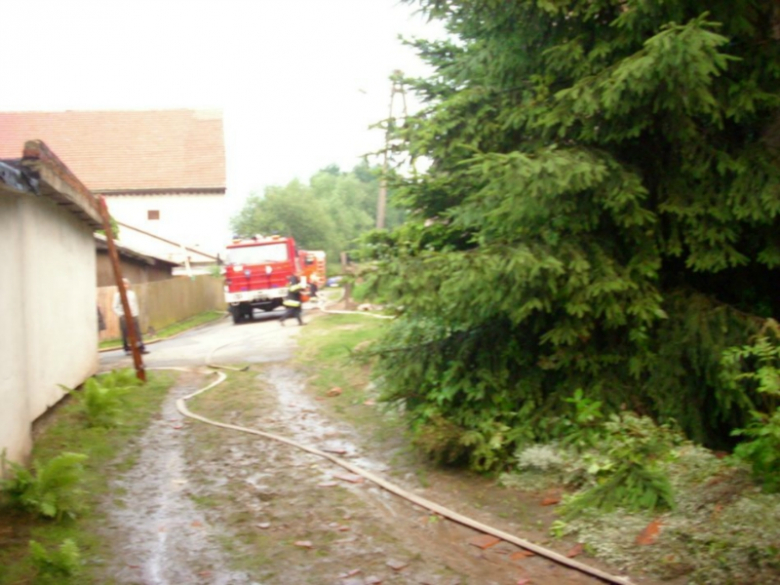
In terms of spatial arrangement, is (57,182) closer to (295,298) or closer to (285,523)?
(285,523)

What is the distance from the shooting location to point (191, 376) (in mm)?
15422

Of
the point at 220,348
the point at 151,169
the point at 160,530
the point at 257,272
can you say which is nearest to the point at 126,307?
the point at 220,348

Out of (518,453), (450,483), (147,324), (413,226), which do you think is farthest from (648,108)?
(147,324)

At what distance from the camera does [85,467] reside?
8555mm

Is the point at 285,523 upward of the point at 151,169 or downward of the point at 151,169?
downward

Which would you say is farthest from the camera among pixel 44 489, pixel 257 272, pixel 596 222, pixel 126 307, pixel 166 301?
pixel 166 301

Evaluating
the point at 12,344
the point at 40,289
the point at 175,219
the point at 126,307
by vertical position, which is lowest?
the point at 12,344

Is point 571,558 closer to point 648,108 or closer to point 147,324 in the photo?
point 648,108

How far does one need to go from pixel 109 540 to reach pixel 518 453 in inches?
152

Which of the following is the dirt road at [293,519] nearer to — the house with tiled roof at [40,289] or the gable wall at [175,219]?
the house with tiled roof at [40,289]

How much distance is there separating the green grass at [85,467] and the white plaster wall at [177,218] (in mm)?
26414

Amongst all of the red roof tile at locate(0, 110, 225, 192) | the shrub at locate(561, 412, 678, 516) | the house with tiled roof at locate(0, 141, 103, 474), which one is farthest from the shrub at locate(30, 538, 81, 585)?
the red roof tile at locate(0, 110, 225, 192)

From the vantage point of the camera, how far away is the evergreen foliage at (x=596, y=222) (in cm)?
746

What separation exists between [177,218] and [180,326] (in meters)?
10.9
